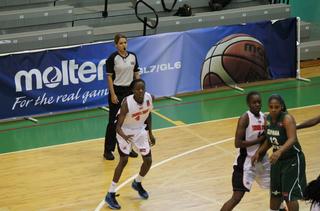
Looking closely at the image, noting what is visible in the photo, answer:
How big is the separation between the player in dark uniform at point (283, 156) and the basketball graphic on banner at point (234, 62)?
7503 mm

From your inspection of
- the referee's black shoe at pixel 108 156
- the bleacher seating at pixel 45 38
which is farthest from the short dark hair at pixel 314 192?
the bleacher seating at pixel 45 38

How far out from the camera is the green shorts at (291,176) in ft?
30.6

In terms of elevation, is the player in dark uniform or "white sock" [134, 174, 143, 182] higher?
the player in dark uniform

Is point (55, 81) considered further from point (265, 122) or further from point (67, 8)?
point (265, 122)

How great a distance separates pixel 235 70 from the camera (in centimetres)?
1722

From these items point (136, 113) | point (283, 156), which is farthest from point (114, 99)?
point (283, 156)

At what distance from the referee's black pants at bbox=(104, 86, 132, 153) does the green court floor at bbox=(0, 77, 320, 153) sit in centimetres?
127

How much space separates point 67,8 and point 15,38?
6.44ft

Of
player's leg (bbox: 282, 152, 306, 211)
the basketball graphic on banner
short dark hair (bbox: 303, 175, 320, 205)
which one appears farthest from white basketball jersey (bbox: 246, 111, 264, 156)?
the basketball graphic on banner

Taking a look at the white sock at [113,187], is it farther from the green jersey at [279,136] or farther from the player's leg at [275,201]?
the green jersey at [279,136]

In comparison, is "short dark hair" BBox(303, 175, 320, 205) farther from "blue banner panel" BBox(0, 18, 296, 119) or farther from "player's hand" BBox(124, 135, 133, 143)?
"blue banner panel" BBox(0, 18, 296, 119)

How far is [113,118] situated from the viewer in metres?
13.1

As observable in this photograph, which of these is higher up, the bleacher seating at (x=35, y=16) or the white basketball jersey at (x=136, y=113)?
the white basketball jersey at (x=136, y=113)

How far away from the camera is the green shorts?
931cm
